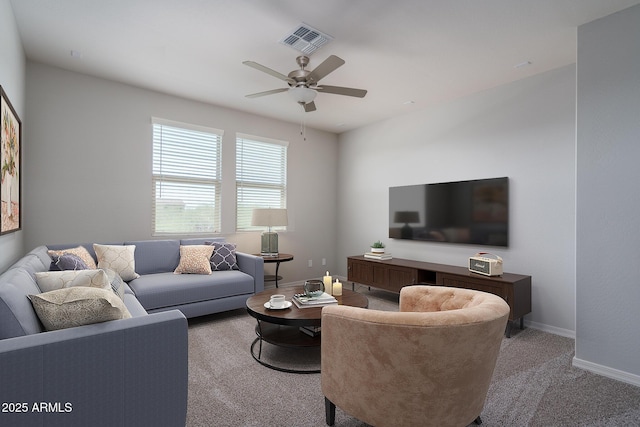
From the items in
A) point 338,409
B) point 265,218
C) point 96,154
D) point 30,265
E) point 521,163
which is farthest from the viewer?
point 265,218

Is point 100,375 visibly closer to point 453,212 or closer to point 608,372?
point 608,372

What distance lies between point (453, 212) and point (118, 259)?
154 inches

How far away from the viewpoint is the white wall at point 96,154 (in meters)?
3.28

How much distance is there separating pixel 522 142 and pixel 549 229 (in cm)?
99

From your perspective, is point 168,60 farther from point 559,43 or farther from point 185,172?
point 559,43

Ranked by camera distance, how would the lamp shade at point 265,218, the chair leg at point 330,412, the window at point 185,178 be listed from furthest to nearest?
the lamp shade at point 265,218 → the window at point 185,178 → the chair leg at point 330,412

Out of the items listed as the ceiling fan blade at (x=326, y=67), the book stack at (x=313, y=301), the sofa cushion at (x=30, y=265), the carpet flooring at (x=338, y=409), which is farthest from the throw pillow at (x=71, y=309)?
the ceiling fan blade at (x=326, y=67)

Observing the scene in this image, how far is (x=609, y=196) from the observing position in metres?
2.35

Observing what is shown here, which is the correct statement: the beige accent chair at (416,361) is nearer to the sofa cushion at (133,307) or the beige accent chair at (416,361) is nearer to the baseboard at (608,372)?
the sofa cushion at (133,307)

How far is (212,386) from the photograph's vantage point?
215 centimetres

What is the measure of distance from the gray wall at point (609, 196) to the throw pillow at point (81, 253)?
4.27 metres

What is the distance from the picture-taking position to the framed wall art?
7.02 ft

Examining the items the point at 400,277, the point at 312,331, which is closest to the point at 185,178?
the point at 312,331

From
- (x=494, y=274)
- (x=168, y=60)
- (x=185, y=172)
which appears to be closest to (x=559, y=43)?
(x=494, y=274)
